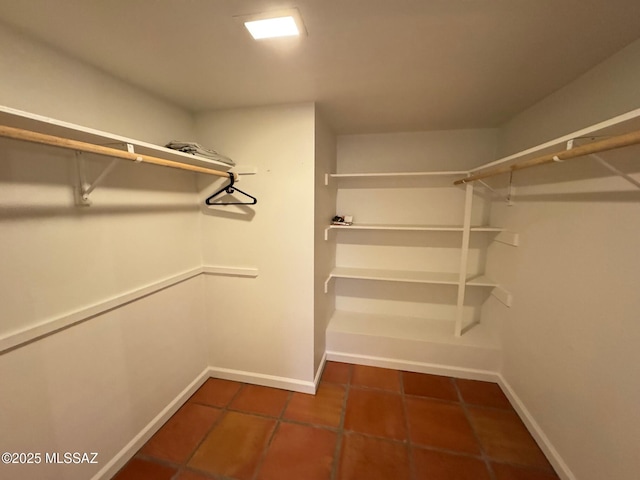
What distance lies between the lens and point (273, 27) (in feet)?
3.46

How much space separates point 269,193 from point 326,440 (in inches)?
70.3

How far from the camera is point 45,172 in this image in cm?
114

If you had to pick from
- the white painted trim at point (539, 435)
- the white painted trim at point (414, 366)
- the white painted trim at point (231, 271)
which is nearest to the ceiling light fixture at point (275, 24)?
the white painted trim at point (231, 271)

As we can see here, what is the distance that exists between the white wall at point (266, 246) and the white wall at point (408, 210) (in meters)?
0.93

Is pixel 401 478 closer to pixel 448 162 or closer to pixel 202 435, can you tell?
pixel 202 435

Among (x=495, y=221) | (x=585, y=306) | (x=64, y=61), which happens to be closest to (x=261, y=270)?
(x=64, y=61)

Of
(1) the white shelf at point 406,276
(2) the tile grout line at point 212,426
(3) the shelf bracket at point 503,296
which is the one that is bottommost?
(2) the tile grout line at point 212,426

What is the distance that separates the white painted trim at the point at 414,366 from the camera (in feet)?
7.47

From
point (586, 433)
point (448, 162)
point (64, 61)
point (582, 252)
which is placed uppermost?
point (64, 61)

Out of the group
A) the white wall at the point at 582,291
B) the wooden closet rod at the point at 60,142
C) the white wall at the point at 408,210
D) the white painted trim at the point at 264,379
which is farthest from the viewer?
the white wall at the point at 408,210

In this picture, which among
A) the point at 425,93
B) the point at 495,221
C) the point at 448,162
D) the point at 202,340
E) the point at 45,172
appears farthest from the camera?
the point at 448,162

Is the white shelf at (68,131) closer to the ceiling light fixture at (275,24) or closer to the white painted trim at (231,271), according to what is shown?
the ceiling light fixture at (275,24)

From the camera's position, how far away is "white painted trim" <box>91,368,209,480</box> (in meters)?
1.45

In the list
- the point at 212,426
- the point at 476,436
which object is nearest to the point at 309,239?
the point at 212,426
